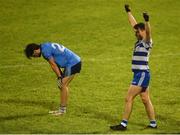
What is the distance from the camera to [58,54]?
13.8 metres

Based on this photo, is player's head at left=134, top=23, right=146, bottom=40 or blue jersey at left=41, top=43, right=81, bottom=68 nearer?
player's head at left=134, top=23, right=146, bottom=40

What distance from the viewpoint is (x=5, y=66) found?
20234 millimetres

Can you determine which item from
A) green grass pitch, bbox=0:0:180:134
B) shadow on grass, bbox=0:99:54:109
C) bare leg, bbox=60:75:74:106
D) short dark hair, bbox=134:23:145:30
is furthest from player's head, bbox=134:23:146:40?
shadow on grass, bbox=0:99:54:109

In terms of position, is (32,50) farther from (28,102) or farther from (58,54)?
(28,102)

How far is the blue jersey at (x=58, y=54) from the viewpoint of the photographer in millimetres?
13516

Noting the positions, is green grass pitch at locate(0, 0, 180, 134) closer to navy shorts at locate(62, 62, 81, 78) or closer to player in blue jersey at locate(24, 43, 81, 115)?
player in blue jersey at locate(24, 43, 81, 115)

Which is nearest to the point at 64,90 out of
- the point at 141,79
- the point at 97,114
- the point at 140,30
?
the point at 97,114

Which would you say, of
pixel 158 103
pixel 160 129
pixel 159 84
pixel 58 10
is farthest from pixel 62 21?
pixel 160 129

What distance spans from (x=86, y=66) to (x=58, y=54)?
666 cm

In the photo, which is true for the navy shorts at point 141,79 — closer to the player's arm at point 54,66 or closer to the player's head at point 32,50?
the player's arm at point 54,66

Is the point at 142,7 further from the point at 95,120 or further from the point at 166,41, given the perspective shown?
the point at 95,120

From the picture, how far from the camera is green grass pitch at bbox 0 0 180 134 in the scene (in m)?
13.7

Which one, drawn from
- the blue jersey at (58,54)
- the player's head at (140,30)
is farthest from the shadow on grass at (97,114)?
the player's head at (140,30)

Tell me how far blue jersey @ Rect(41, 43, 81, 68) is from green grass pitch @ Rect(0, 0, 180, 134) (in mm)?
1378
